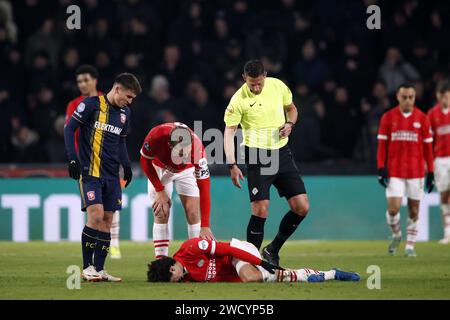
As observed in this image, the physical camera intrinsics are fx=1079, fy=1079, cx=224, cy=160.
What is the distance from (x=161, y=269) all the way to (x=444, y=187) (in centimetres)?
775

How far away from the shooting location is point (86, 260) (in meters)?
10.4

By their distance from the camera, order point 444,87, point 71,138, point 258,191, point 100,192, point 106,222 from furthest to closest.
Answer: point 444,87, point 258,191, point 106,222, point 100,192, point 71,138

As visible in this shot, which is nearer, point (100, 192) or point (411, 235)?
point (100, 192)

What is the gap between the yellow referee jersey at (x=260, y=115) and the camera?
1143cm

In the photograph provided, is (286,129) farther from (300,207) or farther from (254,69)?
(300,207)

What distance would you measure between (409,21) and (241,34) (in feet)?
10.2

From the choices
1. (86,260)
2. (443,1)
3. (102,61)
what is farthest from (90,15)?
(86,260)

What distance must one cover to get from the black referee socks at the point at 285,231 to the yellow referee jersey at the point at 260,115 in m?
0.78

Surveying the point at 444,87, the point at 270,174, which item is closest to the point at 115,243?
the point at 270,174

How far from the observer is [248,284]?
9766 millimetres

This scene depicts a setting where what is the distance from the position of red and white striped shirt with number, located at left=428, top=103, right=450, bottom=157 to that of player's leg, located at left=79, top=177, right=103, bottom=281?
757cm

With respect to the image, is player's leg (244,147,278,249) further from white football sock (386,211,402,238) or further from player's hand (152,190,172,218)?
white football sock (386,211,402,238)

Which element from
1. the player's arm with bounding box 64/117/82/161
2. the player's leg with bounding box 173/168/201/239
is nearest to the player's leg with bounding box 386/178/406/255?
the player's leg with bounding box 173/168/201/239

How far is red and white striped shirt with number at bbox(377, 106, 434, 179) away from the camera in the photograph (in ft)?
47.4
